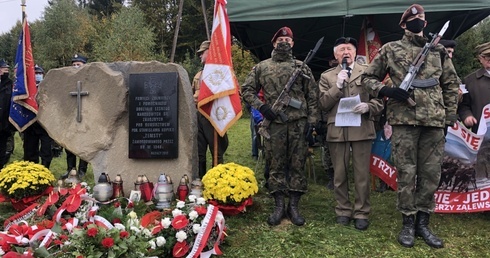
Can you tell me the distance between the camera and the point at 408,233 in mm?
3529

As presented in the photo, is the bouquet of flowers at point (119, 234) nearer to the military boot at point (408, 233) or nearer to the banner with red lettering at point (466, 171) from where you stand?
the military boot at point (408, 233)

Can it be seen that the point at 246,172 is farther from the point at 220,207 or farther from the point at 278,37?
the point at 278,37

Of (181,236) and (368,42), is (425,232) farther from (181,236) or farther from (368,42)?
(368,42)

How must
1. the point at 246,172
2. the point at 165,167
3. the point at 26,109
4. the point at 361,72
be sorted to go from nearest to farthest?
the point at 361,72 → the point at 246,172 → the point at 165,167 → the point at 26,109

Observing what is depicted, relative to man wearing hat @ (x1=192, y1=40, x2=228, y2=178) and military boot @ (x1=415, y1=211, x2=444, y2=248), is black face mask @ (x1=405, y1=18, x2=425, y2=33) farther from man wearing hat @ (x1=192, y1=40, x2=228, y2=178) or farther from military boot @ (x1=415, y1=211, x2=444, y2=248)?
man wearing hat @ (x1=192, y1=40, x2=228, y2=178)

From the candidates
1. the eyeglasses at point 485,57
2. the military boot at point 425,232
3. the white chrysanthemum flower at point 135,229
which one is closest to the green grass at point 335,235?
the military boot at point 425,232

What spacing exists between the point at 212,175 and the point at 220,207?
339mm

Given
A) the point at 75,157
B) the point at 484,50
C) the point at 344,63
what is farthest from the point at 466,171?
the point at 75,157

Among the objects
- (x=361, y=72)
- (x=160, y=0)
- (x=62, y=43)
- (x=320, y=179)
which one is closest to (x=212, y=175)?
(x=361, y=72)

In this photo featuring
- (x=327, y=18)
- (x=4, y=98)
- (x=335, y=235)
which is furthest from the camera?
(x=327, y=18)

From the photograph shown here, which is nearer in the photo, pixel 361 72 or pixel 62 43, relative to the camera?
pixel 361 72

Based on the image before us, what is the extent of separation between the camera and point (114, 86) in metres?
Answer: 4.77

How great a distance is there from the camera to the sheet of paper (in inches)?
150

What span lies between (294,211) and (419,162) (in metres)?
1.28
